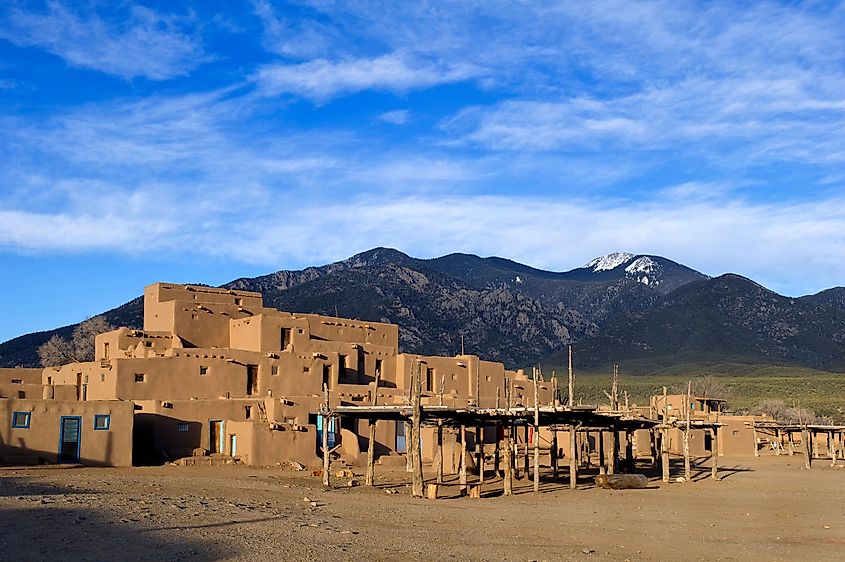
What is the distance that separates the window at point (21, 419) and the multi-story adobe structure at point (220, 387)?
0.04 m

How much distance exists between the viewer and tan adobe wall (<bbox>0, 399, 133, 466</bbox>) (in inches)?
1490

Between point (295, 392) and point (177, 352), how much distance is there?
6.58 meters

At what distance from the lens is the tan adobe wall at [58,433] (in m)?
37.8

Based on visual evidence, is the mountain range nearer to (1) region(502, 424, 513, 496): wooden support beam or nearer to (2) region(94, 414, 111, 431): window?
(2) region(94, 414, 111, 431): window

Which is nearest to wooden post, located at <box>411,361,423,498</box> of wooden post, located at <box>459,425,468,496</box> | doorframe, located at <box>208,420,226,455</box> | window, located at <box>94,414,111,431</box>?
wooden post, located at <box>459,425,468,496</box>

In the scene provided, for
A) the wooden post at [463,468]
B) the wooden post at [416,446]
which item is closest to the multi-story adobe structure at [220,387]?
the wooden post at [463,468]

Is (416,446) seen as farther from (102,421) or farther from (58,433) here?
(58,433)

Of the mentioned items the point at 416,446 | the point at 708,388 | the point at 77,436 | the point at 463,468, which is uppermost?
the point at 708,388

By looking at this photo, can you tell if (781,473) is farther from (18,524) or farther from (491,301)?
(491,301)

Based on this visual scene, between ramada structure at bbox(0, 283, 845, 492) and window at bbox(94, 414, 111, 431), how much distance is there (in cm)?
4

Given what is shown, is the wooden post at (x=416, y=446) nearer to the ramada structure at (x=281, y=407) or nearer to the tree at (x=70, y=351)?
the ramada structure at (x=281, y=407)

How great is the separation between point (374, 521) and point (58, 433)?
61.4 ft

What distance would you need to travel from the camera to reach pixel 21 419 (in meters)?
38.1

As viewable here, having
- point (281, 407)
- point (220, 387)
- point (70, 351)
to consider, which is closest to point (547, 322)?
point (70, 351)
